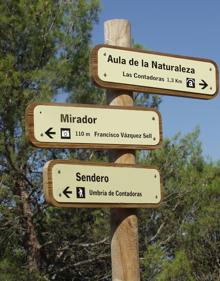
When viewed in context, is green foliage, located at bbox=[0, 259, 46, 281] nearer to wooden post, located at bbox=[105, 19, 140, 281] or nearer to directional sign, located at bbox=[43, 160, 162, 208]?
wooden post, located at bbox=[105, 19, 140, 281]

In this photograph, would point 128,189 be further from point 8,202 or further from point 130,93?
point 8,202

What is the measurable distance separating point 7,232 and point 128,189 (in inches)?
352

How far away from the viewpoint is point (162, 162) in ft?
41.0

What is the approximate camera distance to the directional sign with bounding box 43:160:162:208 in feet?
9.36

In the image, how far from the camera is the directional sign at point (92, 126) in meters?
2.89

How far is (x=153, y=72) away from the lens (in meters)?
3.27

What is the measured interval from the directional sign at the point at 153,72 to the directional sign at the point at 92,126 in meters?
0.14

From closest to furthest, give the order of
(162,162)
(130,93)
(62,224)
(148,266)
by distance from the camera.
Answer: (130,93) < (148,266) < (62,224) < (162,162)

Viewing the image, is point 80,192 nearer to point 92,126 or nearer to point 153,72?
point 92,126

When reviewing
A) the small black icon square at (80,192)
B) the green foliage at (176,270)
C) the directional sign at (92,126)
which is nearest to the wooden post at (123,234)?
the directional sign at (92,126)

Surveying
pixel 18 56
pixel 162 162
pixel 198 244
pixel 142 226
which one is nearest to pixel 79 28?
pixel 18 56

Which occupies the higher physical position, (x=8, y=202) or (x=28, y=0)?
(x=28, y=0)

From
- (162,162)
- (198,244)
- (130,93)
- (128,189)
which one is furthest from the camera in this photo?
(198,244)

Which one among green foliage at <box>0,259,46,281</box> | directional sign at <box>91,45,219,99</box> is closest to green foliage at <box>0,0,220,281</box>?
green foliage at <box>0,259,46,281</box>
